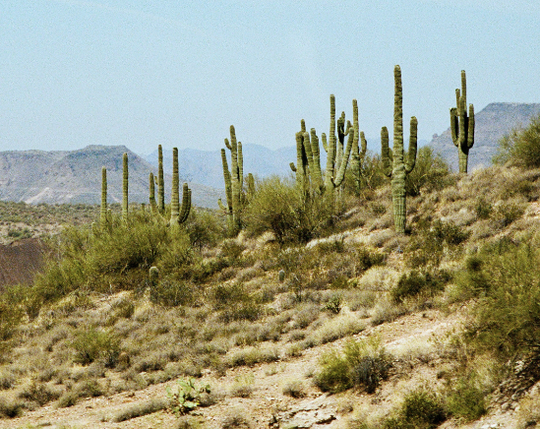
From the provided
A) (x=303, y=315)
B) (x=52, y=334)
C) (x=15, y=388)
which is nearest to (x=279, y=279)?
(x=303, y=315)

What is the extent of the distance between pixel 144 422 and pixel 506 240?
8.65 metres

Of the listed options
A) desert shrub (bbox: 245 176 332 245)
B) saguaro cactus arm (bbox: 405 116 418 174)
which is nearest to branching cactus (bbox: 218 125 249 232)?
desert shrub (bbox: 245 176 332 245)

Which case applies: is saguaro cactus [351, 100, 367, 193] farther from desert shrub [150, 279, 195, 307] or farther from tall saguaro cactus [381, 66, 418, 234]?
desert shrub [150, 279, 195, 307]

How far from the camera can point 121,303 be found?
54.9 ft

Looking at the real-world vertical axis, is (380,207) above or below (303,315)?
above

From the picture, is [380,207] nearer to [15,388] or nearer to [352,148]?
[352,148]

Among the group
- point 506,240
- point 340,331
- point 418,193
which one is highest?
point 418,193

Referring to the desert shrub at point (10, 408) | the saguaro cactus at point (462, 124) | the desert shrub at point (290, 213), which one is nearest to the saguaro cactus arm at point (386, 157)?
the desert shrub at point (290, 213)

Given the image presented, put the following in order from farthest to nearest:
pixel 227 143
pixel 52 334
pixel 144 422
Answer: pixel 227 143 < pixel 52 334 < pixel 144 422

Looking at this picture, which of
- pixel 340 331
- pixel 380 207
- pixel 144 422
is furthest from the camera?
pixel 380 207

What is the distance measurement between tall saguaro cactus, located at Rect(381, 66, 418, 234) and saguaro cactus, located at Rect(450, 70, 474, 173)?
4.64 m

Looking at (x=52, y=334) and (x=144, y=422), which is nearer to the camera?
(x=144, y=422)

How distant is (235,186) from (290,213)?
16.3 ft

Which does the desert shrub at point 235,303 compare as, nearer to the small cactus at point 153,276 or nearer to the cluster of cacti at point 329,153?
the small cactus at point 153,276
